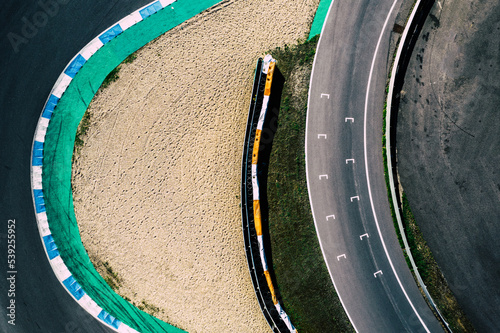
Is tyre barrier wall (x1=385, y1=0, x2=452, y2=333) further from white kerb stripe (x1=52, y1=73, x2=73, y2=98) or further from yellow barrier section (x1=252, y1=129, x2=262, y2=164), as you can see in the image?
white kerb stripe (x1=52, y1=73, x2=73, y2=98)

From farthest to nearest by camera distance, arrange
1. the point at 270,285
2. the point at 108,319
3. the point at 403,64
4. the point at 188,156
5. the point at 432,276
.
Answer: the point at 108,319 < the point at 188,156 < the point at 432,276 < the point at 403,64 < the point at 270,285

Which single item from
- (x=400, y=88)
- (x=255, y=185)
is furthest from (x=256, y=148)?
(x=400, y=88)

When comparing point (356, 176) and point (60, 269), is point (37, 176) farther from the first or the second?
point (356, 176)

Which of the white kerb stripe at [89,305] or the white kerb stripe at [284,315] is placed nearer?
the white kerb stripe at [284,315]

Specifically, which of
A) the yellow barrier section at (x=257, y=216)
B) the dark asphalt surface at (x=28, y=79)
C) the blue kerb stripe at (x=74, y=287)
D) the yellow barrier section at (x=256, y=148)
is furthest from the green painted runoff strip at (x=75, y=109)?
the yellow barrier section at (x=256, y=148)

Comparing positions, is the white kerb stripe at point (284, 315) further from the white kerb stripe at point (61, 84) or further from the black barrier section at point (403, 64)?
the white kerb stripe at point (61, 84)
